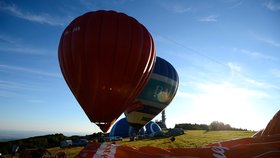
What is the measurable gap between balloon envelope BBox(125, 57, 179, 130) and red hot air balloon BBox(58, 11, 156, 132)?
8220 millimetres

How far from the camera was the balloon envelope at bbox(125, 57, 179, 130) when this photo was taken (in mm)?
21844

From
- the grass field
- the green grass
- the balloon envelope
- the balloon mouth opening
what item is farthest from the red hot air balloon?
the green grass

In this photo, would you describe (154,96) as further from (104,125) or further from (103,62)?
(103,62)

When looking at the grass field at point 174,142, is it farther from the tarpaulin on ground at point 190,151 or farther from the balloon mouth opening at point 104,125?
the tarpaulin on ground at point 190,151

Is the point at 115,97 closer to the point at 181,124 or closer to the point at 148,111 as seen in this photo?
the point at 148,111

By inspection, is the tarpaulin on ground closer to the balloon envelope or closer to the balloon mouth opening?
the balloon mouth opening

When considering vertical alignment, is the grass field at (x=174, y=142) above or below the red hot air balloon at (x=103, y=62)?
below

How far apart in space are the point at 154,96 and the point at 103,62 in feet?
33.6

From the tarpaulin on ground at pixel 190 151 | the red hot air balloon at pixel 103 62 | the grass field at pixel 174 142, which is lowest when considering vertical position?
the tarpaulin on ground at pixel 190 151

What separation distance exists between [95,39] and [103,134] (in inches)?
189

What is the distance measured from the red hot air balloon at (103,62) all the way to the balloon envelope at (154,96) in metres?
8.22

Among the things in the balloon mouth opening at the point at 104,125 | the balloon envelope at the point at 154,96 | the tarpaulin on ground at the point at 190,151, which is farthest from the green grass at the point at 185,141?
the tarpaulin on ground at the point at 190,151

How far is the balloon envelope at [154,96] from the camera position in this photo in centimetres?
2184

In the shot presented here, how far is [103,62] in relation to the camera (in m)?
12.5
